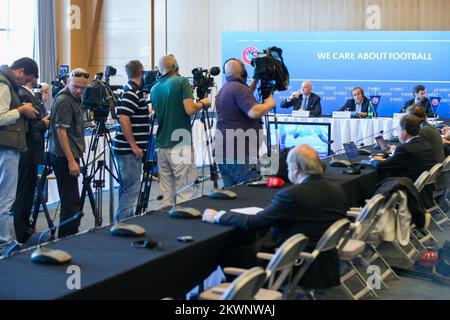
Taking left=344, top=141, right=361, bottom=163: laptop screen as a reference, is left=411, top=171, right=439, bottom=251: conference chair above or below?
below

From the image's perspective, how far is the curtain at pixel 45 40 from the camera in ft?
40.0

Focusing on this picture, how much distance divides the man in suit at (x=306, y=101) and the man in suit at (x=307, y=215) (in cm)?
631

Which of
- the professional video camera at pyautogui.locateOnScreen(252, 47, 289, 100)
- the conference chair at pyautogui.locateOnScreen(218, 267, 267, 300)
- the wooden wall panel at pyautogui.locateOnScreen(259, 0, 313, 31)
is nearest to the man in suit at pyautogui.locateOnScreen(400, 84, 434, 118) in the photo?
the wooden wall panel at pyautogui.locateOnScreen(259, 0, 313, 31)

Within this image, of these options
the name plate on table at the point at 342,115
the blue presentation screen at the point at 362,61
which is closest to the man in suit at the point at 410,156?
the name plate on table at the point at 342,115

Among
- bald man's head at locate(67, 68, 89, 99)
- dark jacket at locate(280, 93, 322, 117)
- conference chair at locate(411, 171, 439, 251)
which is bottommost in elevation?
conference chair at locate(411, 171, 439, 251)

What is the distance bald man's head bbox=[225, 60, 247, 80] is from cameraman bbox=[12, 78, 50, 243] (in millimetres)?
1344

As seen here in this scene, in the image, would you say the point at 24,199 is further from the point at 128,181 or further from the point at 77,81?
the point at 77,81

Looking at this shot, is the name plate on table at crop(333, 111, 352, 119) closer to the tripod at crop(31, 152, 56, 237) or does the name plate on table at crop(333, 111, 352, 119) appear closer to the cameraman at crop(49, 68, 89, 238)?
the tripod at crop(31, 152, 56, 237)

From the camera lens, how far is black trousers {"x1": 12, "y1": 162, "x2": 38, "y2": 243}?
17.1 ft

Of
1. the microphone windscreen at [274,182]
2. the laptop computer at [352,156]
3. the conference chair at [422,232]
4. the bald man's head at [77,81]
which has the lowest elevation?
the conference chair at [422,232]

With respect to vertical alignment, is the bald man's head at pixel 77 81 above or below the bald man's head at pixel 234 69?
below

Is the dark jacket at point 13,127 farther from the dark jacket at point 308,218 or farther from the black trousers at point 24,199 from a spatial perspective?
the dark jacket at point 308,218

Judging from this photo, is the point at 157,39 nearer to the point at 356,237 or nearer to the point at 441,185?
the point at 441,185

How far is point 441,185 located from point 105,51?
8.47 meters
